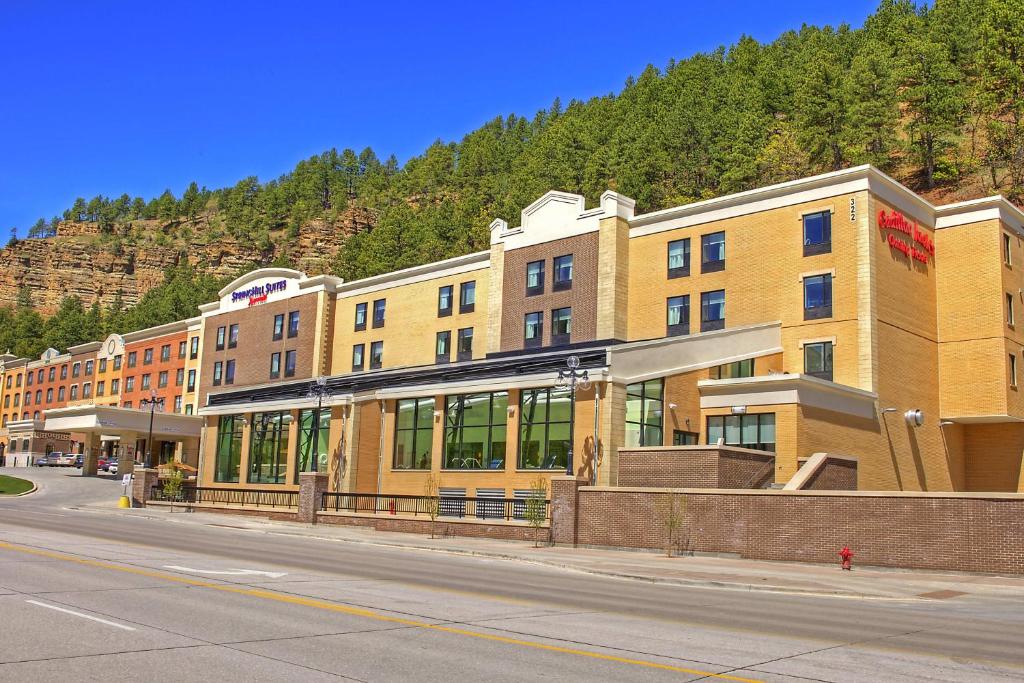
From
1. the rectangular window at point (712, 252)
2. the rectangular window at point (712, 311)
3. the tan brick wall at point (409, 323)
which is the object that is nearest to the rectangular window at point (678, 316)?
the rectangular window at point (712, 311)

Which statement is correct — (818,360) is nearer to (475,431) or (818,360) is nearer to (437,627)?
(475,431)

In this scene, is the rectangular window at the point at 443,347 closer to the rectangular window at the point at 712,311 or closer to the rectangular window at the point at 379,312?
the rectangular window at the point at 379,312

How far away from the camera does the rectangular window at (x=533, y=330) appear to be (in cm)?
5647

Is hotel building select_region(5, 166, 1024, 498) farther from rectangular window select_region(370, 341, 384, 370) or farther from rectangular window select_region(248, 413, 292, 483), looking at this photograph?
rectangular window select_region(370, 341, 384, 370)

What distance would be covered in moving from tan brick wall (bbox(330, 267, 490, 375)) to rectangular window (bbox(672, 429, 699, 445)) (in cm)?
1859

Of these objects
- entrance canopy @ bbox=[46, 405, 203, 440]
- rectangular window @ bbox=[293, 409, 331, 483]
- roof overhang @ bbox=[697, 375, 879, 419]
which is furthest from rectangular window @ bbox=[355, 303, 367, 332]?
roof overhang @ bbox=[697, 375, 879, 419]

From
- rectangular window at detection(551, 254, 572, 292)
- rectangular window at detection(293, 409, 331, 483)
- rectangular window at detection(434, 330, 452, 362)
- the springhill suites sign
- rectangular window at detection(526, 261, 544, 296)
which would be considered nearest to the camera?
rectangular window at detection(551, 254, 572, 292)

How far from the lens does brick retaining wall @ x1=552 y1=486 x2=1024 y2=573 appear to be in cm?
2614

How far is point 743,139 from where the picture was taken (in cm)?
9206

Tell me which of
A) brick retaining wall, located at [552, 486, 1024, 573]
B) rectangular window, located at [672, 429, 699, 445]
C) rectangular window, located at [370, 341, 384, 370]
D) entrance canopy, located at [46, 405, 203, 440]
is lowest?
brick retaining wall, located at [552, 486, 1024, 573]

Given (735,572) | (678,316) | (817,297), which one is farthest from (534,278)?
(735,572)

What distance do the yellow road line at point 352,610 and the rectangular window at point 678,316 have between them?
35085 mm

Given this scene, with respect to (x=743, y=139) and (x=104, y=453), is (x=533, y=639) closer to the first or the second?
(x=743, y=139)

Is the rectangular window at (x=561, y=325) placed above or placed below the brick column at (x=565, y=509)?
above
